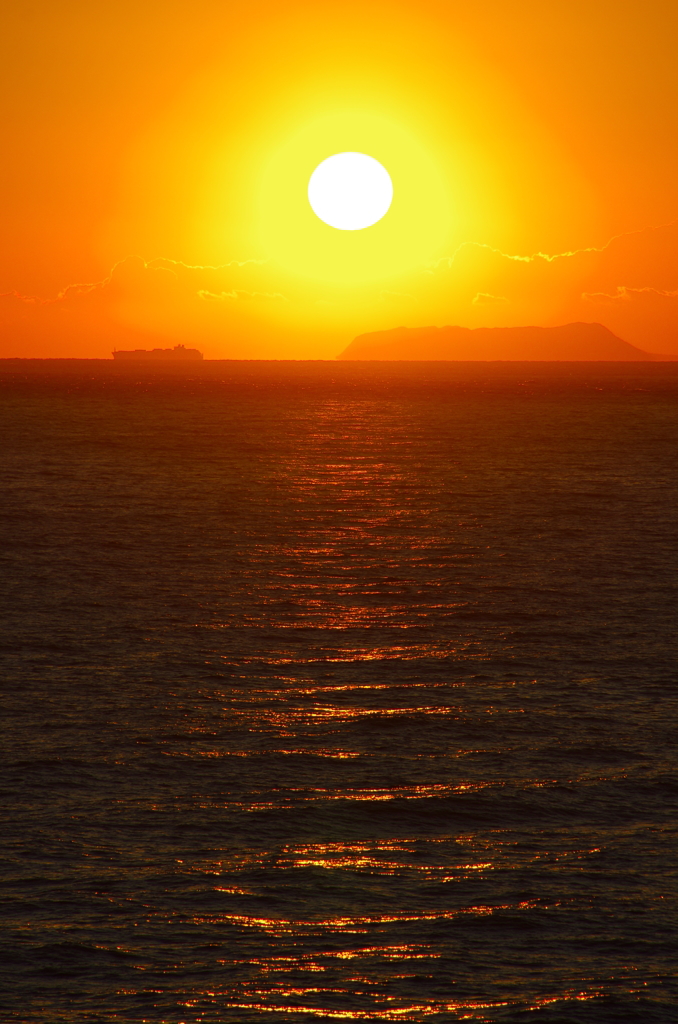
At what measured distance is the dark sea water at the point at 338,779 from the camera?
18.0 m

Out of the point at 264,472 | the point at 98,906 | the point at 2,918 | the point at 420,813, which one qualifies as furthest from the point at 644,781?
the point at 264,472

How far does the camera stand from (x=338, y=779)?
26.4m

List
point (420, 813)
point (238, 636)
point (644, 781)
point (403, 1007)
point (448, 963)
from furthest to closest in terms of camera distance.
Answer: point (238, 636)
point (644, 781)
point (420, 813)
point (448, 963)
point (403, 1007)

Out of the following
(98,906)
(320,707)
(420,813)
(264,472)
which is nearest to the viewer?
(98,906)

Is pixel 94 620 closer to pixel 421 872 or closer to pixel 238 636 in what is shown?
pixel 238 636

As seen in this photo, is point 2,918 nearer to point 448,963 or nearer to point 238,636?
point 448,963

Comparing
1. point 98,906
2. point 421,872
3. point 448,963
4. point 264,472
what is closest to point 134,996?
point 98,906

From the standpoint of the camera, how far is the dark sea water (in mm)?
18047

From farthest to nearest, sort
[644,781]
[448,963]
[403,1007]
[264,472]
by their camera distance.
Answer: [264,472], [644,781], [448,963], [403,1007]

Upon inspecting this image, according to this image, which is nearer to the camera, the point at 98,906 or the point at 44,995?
the point at 44,995

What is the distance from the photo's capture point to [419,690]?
33531 mm

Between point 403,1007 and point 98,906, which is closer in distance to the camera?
point 403,1007

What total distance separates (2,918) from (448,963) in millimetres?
7654

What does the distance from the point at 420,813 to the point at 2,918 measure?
911 cm
